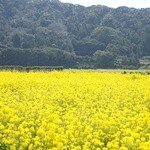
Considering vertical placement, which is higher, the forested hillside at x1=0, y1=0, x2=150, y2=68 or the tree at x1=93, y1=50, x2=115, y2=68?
the forested hillside at x1=0, y1=0, x2=150, y2=68

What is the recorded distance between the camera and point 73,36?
153125 mm

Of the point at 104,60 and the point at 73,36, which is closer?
the point at 104,60

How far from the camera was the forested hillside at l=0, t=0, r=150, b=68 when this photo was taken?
314ft

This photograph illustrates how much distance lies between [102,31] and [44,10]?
200 ft

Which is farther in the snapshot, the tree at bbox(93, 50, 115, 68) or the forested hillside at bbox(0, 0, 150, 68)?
the tree at bbox(93, 50, 115, 68)

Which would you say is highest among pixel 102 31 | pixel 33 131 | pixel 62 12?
pixel 62 12

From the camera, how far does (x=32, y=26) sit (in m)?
168

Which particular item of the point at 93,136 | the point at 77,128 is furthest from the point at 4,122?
the point at 93,136

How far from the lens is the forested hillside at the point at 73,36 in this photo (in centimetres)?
9562

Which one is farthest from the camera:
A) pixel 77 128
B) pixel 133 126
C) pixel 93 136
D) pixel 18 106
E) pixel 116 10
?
pixel 116 10

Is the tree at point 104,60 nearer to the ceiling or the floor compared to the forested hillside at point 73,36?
nearer to the floor

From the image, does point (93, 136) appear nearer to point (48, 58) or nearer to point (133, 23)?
point (48, 58)

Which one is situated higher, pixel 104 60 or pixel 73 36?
pixel 73 36

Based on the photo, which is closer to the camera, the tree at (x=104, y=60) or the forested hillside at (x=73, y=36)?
the forested hillside at (x=73, y=36)
